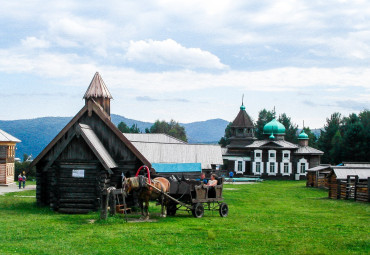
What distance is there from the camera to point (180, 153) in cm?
4084

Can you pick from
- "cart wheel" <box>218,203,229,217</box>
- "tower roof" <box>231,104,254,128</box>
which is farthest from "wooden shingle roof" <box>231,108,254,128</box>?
"cart wheel" <box>218,203,229,217</box>

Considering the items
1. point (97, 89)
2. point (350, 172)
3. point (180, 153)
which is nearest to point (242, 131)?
point (350, 172)

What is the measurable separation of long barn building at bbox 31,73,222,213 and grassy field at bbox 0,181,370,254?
47.8 inches

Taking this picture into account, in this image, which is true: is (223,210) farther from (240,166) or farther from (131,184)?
(240,166)

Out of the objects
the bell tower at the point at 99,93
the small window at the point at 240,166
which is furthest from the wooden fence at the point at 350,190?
the small window at the point at 240,166

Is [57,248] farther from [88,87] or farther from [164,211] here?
[88,87]

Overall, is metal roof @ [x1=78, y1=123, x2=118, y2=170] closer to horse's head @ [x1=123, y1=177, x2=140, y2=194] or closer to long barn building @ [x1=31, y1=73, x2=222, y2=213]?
long barn building @ [x1=31, y1=73, x2=222, y2=213]

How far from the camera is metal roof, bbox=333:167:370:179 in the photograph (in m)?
40.1

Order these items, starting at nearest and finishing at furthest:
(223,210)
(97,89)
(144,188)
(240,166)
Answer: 1. (144,188)
2. (223,210)
3. (97,89)
4. (240,166)

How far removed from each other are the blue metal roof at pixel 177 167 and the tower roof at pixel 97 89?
9013 mm

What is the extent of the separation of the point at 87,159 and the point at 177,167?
44.0ft

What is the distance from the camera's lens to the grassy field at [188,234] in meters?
15.5

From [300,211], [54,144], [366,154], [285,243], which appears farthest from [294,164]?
[285,243]

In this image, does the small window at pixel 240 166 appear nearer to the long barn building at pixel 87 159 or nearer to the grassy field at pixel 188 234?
the long barn building at pixel 87 159
